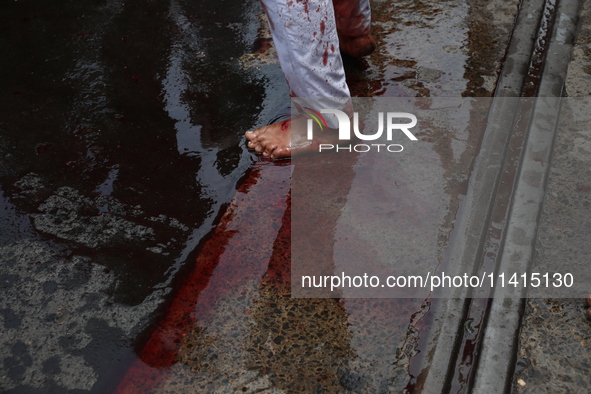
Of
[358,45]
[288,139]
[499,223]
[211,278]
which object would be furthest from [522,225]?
[358,45]

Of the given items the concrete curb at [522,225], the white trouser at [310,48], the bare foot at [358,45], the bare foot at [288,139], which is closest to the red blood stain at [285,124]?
the bare foot at [288,139]

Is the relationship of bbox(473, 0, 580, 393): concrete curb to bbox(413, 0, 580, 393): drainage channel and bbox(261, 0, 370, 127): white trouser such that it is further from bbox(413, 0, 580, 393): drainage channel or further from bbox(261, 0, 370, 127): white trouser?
bbox(261, 0, 370, 127): white trouser

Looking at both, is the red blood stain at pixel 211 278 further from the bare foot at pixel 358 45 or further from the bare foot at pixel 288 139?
the bare foot at pixel 358 45

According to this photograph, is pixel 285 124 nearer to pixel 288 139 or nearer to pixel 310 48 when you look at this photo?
pixel 288 139

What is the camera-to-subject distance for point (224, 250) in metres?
1.54

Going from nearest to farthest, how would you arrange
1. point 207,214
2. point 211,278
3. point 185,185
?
point 211,278
point 207,214
point 185,185

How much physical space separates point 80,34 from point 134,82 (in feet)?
1.95

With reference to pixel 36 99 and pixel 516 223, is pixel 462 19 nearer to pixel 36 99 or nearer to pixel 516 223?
pixel 516 223

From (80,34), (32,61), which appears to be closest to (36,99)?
(32,61)

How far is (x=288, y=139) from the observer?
187 centimetres

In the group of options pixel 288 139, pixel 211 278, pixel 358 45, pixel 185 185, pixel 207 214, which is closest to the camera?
pixel 211 278

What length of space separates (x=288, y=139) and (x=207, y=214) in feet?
1.44

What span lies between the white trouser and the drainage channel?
590 mm

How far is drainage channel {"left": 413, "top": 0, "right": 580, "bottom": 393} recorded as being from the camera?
124 cm
